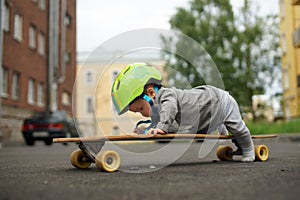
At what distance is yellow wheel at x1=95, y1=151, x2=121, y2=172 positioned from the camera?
3.17 meters

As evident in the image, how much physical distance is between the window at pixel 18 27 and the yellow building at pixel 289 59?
12.8 metres

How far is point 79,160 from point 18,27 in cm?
1478

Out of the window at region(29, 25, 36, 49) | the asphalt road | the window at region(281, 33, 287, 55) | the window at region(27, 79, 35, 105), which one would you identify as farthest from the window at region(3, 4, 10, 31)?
the window at region(281, 33, 287, 55)

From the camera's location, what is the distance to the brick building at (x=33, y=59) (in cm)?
1579

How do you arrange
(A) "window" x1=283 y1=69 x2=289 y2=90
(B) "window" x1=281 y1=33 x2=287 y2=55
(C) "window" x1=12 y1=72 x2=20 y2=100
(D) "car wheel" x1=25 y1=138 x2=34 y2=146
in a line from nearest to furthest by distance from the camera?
1. (D) "car wheel" x1=25 y1=138 x2=34 y2=146
2. (C) "window" x1=12 y1=72 x2=20 y2=100
3. (B) "window" x1=281 y1=33 x2=287 y2=55
4. (A) "window" x1=283 y1=69 x2=289 y2=90

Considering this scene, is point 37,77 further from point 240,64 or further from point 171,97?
point 171,97

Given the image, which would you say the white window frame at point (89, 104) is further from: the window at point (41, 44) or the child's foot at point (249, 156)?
the window at point (41, 44)

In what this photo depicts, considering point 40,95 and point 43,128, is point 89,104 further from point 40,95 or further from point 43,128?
point 40,95

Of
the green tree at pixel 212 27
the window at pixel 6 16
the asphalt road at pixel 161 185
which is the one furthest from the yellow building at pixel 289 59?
the asphalt road at pixel 161 185

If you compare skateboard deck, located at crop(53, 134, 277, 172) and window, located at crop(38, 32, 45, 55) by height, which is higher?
window, located at crop(38, 32, 45, 55)

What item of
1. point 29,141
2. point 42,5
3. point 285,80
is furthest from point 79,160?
point 285,80

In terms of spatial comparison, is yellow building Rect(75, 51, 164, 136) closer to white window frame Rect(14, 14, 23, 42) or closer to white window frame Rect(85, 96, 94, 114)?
white window frame Rect(85, 96, 94, 114)

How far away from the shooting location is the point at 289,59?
23141 mm

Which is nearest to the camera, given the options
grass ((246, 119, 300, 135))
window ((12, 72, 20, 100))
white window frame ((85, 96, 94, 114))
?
white window frame ((85, 96, 94, 114))
